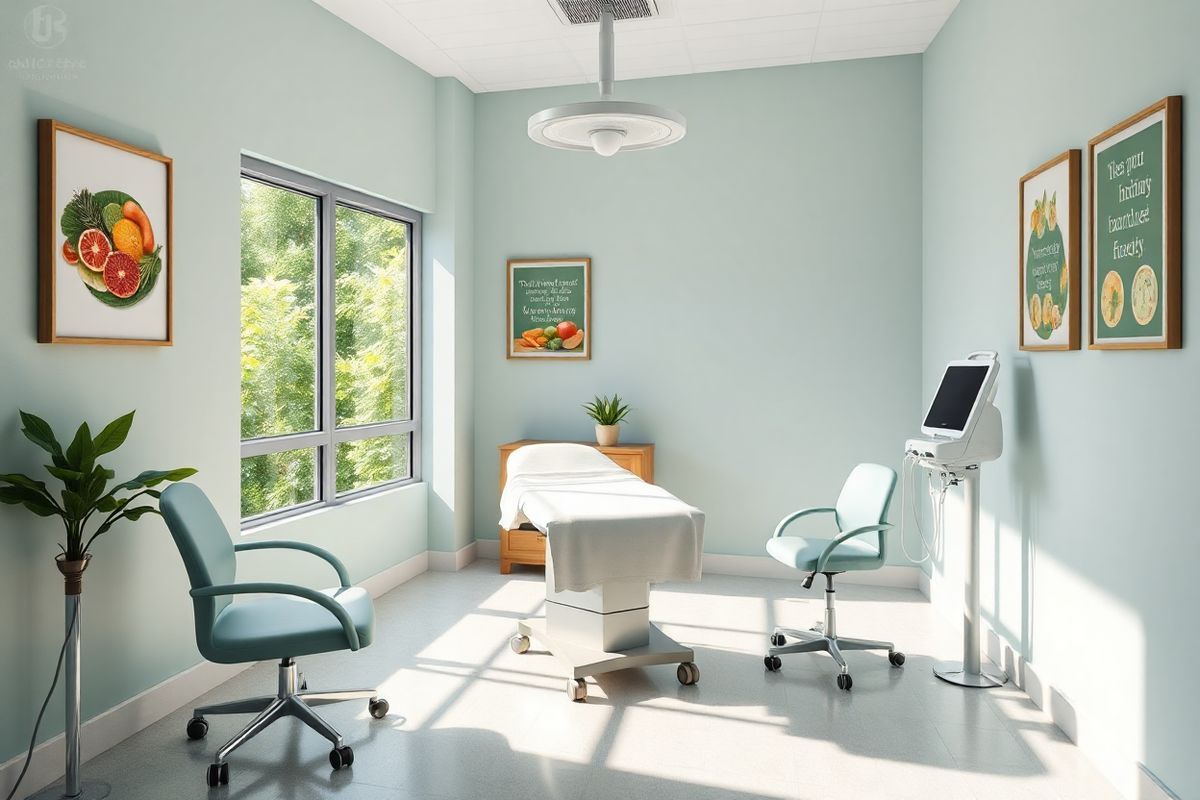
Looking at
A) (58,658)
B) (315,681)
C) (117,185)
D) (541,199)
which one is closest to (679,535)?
(315,681)

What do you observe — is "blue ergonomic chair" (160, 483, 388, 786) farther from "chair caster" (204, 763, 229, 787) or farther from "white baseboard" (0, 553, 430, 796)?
"white baseboard" (0, 553, 430, 796)

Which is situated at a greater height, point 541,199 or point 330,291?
point 541,199

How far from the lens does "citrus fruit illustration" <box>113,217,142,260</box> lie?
9.98 feet

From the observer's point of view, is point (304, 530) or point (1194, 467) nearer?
point (1194, 467)

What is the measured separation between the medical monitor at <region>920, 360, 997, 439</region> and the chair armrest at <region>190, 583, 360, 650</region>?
98.3 inches

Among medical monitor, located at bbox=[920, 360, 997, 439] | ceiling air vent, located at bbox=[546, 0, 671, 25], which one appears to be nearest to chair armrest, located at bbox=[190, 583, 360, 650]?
medical monitor, located at bbox=[920, 360, 997, 439]

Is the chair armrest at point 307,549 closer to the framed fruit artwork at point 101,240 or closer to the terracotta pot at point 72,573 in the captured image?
the terracotta pot at point 72,573

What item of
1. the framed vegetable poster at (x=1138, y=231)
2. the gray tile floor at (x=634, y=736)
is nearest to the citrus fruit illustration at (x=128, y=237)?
the gray tile floor at (x=634, y=736)

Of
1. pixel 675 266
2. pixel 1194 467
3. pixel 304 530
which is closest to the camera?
pixel 1194 467

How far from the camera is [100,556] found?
3.04 meters

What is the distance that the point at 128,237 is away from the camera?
10.2 ft

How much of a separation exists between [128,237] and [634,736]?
8.65 ft

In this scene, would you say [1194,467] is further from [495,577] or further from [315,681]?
[495,577]

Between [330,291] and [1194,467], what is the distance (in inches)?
158
